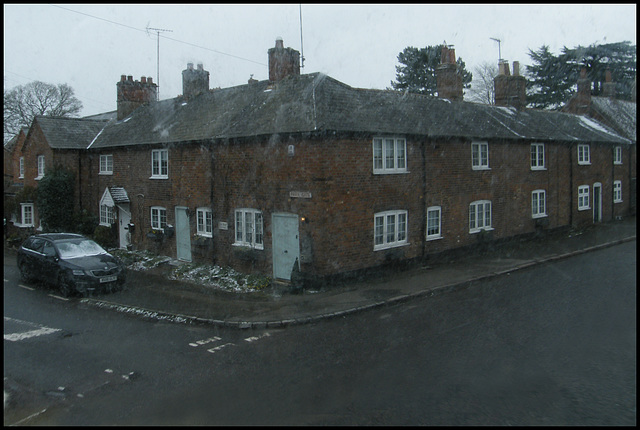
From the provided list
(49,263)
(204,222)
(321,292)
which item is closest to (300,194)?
(321,292)

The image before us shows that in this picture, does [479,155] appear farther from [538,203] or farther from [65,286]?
[65,286]

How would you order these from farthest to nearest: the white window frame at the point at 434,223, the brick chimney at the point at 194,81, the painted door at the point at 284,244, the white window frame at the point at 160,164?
1. the brick chimney at the point at 194,81
2. the white window frame at the point at 160,164
3. the white window frame at the point at 434,223
4. the painted door at the point at 284,244

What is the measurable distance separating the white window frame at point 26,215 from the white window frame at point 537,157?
27074 millimetres

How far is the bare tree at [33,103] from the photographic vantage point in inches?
1807

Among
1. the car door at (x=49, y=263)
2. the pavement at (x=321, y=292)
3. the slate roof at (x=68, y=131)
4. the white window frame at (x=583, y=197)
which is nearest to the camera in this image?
the pavement at (x=321, y=292)

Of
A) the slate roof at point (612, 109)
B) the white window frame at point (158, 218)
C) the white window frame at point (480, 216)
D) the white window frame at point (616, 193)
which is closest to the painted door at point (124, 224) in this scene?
the white window frame at point (158, 218)

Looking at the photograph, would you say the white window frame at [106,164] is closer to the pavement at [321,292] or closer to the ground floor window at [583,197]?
the pavement at [321,292]

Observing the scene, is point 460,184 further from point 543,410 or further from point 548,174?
point 543,410

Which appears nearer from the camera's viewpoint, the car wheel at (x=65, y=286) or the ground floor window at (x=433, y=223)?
the car wheel at (x=65, y=286)

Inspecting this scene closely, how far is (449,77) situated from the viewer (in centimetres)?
2097

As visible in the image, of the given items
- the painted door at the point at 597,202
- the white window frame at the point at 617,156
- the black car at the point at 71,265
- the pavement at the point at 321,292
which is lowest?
the pavement at the point at 321,292

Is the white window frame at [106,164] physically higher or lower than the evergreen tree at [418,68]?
lower

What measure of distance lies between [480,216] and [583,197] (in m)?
4.35

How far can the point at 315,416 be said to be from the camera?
19.7 ft
